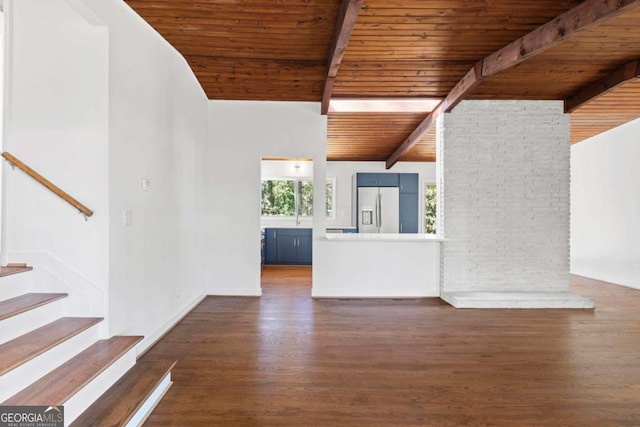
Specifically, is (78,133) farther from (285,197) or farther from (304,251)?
(285,197)

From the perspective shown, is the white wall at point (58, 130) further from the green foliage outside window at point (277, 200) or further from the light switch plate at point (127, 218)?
the green foliage outside window at point (277, 200)

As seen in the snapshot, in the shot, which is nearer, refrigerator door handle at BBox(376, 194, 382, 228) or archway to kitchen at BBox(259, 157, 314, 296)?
archway to kitchen at BBox(259, 157, 314, 296)

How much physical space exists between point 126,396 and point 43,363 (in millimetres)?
495

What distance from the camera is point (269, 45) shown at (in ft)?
11.9

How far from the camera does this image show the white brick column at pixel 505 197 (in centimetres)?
Result: 466

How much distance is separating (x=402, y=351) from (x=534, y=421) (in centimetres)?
111

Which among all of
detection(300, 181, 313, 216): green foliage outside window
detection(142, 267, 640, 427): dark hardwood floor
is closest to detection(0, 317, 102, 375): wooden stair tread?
detection(142, 267, 640, 427): dark hardwood floor

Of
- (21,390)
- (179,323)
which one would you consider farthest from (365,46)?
(21,390)

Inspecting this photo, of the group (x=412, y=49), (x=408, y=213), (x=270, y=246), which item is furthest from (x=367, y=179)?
(x=412, y=49)

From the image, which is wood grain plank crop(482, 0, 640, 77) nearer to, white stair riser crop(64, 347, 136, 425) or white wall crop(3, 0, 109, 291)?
white wall crop(3, 0, 109, 291)

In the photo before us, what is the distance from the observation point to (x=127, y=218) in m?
2.64

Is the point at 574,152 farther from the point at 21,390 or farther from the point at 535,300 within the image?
the point at 21,390

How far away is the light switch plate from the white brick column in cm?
389

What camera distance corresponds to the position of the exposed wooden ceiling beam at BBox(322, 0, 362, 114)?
108 inches
